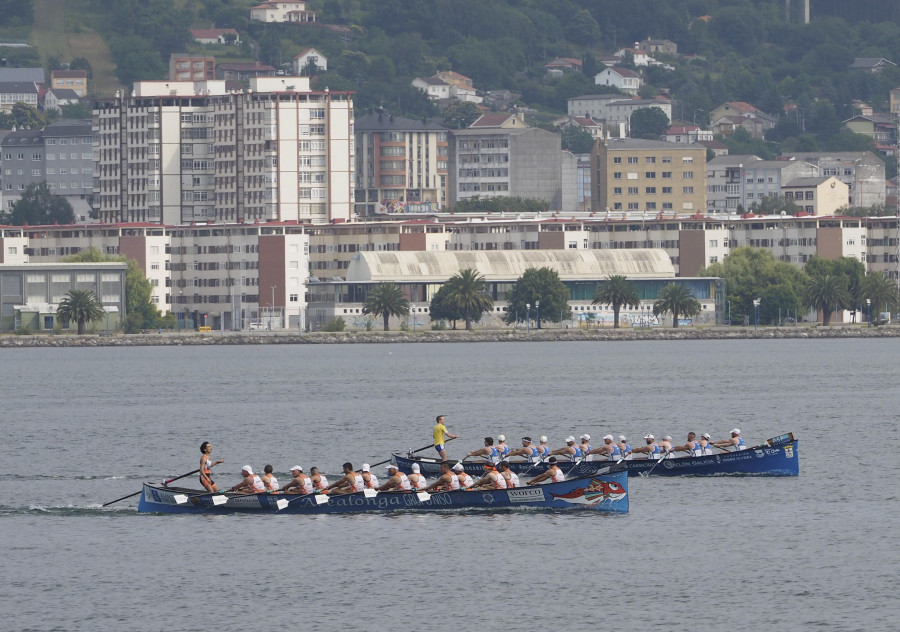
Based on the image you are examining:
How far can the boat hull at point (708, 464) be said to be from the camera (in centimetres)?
7500

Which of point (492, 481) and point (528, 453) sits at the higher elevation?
point (528, 453)

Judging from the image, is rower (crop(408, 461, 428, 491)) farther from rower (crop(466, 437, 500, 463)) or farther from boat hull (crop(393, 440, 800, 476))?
boat hull (crop(393, 440, 800, 476))

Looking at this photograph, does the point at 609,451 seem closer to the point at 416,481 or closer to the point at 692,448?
the point at 692,448

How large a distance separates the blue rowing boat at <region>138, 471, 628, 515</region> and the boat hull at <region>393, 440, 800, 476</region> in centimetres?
774

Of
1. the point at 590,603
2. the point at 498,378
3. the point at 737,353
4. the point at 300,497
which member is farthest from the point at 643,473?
the point at 737,353

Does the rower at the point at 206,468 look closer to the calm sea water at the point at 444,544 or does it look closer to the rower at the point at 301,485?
the calm sea water at the point at 444,544

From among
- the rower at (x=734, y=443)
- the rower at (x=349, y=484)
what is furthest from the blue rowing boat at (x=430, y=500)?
the rower at (x=734, y=443)

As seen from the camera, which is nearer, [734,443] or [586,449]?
[586,449]

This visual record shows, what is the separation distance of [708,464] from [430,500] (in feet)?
49.7

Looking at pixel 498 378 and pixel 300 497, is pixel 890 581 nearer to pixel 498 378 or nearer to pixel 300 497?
pixel 300 497

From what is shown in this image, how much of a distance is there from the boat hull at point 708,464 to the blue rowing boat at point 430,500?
7.74 meters

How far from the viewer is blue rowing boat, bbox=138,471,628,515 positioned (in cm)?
6494

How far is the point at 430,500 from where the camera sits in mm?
65188

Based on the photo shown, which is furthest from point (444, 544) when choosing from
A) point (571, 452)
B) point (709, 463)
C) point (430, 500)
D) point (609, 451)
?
point (709, 463)
